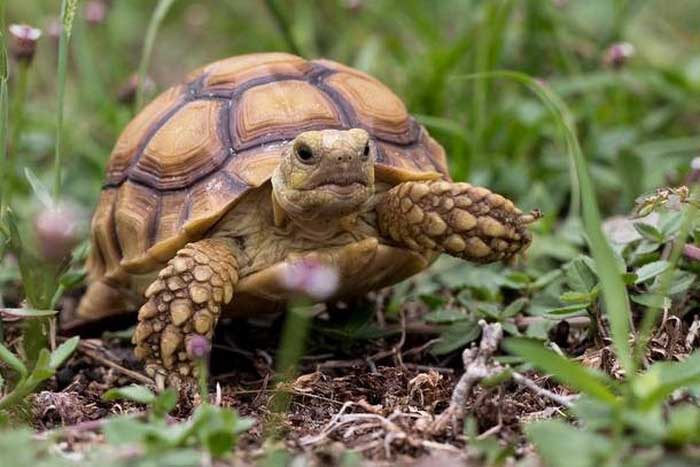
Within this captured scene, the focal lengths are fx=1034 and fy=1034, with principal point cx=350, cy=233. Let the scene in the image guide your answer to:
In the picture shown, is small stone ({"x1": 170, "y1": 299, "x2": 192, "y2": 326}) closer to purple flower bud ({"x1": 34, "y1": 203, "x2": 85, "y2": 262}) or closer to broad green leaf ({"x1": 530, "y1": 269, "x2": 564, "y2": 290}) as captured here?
purple flower bud ({"x1": 34, "y1": 203, "x2": 85, "y2": 262})

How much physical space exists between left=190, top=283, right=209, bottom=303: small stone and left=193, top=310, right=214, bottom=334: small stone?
0.12 ft

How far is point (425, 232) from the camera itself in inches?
116

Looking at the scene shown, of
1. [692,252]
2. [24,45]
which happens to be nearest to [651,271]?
[692,252]

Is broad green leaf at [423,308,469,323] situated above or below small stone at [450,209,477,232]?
below

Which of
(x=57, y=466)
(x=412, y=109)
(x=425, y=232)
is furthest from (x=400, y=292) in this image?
(x=57, y=466)

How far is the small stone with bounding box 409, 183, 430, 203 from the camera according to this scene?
2.94 m

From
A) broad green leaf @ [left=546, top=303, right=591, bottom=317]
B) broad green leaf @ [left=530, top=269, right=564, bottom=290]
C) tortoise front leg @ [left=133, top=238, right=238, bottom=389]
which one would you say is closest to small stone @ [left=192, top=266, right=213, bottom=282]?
tortoise front leg @ [left=133, top=238, right=238, bottom=389]

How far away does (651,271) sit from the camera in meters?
2.62

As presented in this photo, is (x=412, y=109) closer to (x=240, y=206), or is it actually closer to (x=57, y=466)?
(x=240, y=206)

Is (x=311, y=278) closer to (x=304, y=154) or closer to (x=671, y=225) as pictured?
(x=304, y=154)

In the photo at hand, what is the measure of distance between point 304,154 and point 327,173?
0.08 meters

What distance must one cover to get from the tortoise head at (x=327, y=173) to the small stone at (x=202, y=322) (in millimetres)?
368

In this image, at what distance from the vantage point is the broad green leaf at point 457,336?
2.90 m

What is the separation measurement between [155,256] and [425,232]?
0.79m
